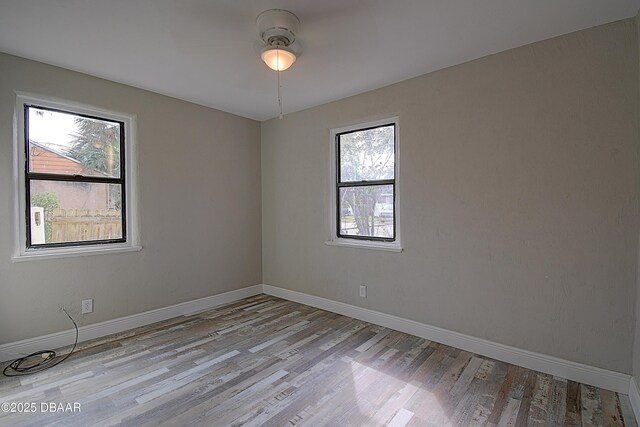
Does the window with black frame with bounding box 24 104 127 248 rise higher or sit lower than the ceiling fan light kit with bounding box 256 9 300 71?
lower

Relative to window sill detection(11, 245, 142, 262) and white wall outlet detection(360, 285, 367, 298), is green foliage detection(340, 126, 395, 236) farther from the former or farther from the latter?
window sill detection(11, 245, 142, 262)

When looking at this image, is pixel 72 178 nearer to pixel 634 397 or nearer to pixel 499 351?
pixel 499 351

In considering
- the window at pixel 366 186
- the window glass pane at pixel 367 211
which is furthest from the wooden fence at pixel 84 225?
the window glass pane at pixel 367 211

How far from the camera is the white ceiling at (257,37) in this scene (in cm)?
195

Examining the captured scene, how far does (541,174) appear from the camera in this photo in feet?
7.75

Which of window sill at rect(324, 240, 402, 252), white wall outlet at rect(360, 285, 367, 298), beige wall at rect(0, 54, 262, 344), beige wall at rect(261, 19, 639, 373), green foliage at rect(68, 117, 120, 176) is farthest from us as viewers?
white wall outlet at rect(360, 285, 367, 298)

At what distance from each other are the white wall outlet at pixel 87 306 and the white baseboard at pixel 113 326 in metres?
0.15

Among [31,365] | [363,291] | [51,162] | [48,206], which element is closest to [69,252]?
[48,206]

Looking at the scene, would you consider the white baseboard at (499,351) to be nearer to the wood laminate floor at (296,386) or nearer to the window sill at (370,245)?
the wood laminate floor at (296,386)

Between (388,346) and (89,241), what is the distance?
122 inches

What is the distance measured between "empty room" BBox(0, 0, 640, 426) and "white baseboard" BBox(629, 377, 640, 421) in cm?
3

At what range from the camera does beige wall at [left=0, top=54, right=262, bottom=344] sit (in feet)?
Answer: 8.52

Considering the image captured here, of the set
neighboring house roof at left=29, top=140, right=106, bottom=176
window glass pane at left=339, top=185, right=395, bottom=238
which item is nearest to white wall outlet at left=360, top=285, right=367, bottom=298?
window glass pane at left=339, top=185, right=395, bottom=238

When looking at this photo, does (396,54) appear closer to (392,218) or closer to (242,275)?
A: (392,218)
